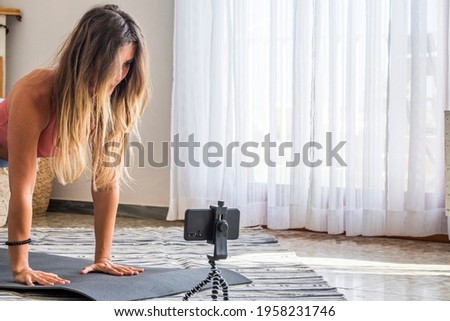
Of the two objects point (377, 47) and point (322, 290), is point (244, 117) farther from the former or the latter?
point (322, 290)

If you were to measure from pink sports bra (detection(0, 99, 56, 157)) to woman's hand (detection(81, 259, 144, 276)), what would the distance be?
1.12 feet

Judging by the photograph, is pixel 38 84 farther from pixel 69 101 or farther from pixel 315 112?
pixel 315 112

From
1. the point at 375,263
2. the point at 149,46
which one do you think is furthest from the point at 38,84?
the point at 149,46

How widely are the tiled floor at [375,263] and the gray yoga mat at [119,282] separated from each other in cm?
38

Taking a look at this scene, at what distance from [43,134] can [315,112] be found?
1.57m

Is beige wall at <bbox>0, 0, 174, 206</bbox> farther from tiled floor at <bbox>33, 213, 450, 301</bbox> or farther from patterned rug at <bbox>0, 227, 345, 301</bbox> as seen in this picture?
patterned rug at <bbox>0, 227, 345, 301</bbox>

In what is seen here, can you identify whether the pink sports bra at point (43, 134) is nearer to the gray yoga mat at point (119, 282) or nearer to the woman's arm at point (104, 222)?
the woman's arm at point (104, 222)

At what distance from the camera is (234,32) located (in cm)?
379

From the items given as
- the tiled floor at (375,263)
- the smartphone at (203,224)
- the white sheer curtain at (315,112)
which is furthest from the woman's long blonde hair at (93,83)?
the white sheer curtain at (315,112)

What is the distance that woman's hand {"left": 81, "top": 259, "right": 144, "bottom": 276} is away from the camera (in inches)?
91.9

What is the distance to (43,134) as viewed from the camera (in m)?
2.30

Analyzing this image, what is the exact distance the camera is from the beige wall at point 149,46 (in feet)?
13.7
